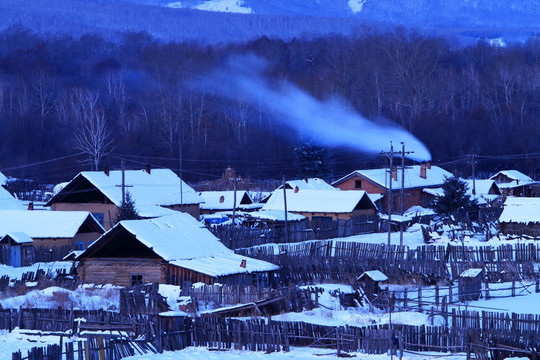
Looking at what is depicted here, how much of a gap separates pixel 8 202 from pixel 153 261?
24.2 m

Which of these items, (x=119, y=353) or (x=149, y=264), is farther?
(x=149, y=264)

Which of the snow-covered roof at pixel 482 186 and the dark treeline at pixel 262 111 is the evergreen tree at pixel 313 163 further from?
the snow-covered roof at pixel 482 186

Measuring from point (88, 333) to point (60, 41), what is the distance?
129 m

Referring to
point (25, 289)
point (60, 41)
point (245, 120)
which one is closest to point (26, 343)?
point (25, 289)

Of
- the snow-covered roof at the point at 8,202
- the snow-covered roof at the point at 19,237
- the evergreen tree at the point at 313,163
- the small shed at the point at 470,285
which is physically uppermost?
the evergreen tree at the point at 313,163

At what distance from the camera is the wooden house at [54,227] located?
4122 cm

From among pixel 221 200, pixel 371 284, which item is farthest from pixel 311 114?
pixel 371 284

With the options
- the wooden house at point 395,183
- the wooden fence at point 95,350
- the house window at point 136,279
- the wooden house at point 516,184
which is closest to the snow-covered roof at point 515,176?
the wooden house at point 516,184

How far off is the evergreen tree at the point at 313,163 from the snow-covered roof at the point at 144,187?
86.4 ft

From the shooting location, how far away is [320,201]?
181 feet

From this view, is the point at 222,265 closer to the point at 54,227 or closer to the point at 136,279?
the point at 136,279

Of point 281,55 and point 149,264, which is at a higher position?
point 281,55

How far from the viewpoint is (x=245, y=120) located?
335 ft

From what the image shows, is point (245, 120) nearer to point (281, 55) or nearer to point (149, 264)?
point (281, 55)
